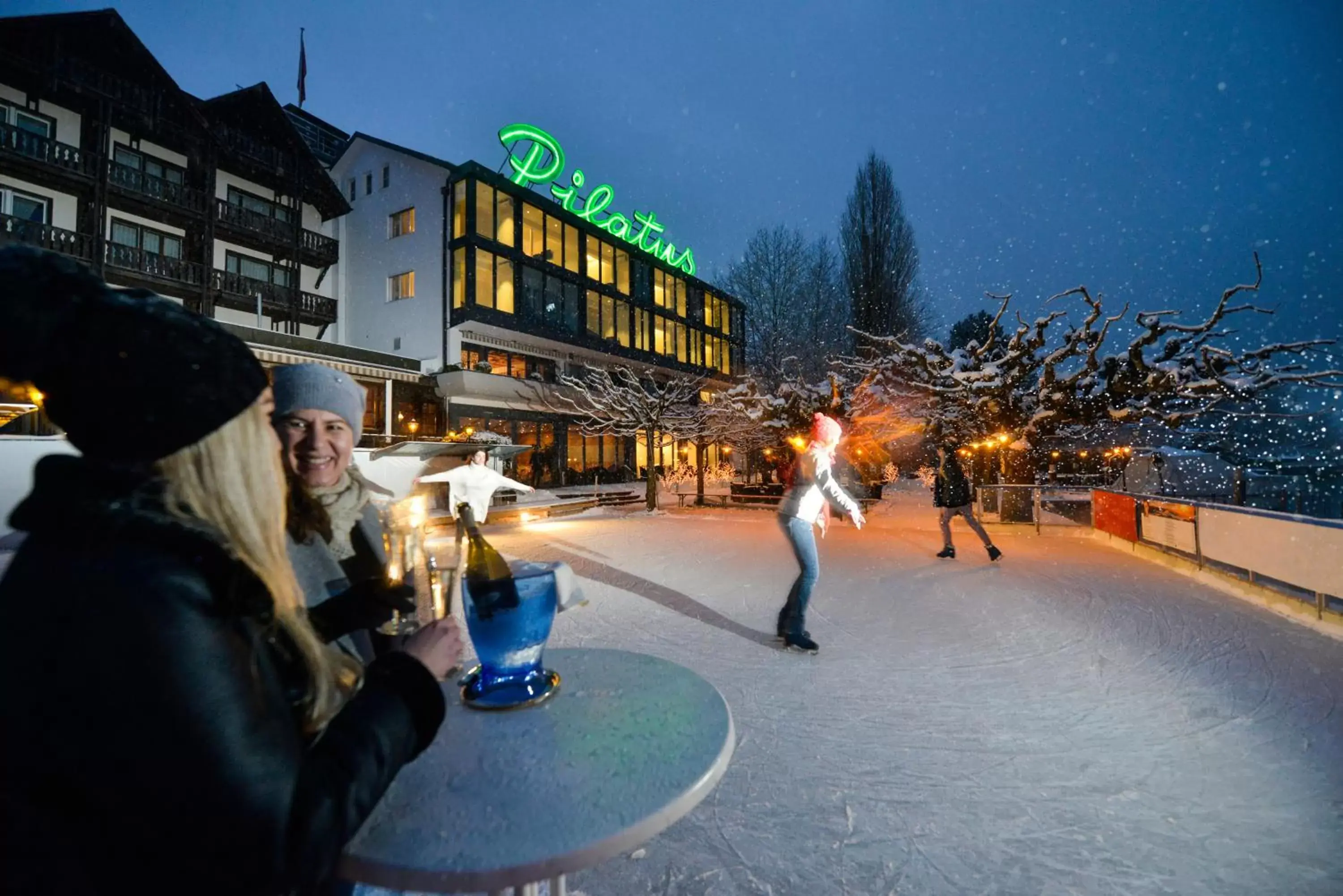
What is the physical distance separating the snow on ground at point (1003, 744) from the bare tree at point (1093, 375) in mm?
5453

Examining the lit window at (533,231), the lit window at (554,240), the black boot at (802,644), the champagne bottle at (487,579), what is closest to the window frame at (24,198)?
the lit window at (533,231)

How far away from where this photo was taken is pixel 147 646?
2.23 feet

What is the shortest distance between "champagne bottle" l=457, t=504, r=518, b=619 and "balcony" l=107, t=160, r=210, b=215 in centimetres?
2244

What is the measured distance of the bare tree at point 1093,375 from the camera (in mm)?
9977

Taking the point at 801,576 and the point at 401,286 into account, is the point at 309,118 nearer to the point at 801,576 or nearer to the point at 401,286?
the point at 401,286

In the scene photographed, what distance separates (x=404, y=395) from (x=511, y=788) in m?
22.5

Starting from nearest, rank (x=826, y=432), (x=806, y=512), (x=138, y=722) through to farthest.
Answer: (x=138, y=722) < (x=806, y=512) < (x=826, y=432)

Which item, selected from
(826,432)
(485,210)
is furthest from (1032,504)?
(485,210)

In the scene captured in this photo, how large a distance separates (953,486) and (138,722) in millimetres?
9718

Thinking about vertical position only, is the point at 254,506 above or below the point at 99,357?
below

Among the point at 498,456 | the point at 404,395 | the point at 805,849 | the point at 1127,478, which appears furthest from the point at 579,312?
the point at 805,849

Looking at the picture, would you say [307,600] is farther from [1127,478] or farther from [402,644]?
[1127,478]

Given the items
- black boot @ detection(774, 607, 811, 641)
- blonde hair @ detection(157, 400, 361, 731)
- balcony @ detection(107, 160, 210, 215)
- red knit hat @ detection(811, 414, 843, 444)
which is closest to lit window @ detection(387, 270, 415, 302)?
balcony @ detection(107, 160, 210, 215)

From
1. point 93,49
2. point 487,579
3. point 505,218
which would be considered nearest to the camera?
point 487,579
